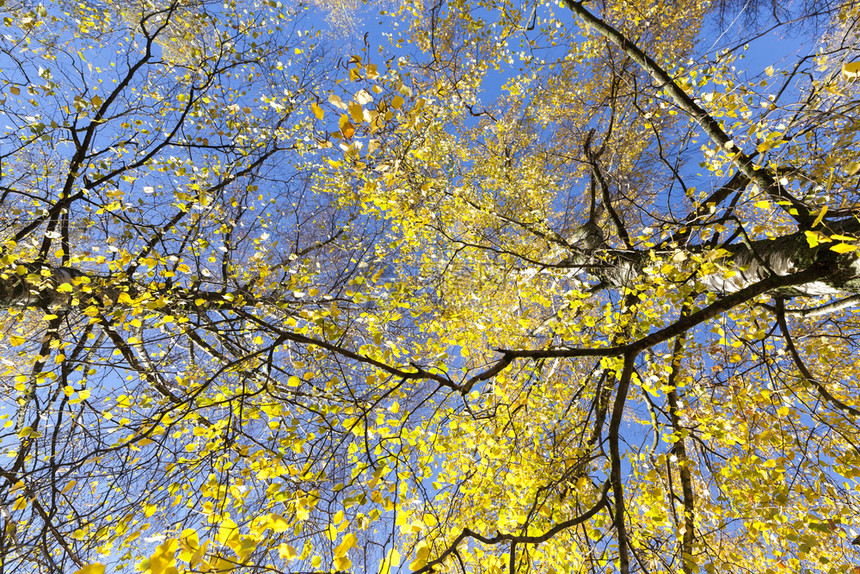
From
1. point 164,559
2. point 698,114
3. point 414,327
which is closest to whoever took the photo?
point 164,559

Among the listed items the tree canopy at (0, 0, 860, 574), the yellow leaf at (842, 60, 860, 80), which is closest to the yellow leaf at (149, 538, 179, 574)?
the tree canopy at (0, 0, 860, 574)

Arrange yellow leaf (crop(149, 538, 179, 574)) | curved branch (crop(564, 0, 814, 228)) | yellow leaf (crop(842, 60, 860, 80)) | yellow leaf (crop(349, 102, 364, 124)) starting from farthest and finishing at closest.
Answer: curved branch (crop(564, 0, 814, 228))
yellow leaf (crop(349, 102, 364, 124))
yellow leaf (crop(842, 60, 860, 80))
yellow leaf (crop(149, 538, 179, 574))

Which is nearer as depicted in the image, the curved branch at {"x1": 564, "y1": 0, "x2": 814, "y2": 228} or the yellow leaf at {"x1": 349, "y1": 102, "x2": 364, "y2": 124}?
the yellow leaf at {"x1": 349, "y1": 102, "x2": 364, "y2": 124}

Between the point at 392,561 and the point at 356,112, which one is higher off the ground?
the point at 356,112

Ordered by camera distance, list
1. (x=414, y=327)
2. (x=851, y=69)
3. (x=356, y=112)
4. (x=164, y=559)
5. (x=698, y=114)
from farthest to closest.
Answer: (x=414, y=327), (x=698, y=114), (x=356, y=112), (x=851, y=69), (x=164, y=559)

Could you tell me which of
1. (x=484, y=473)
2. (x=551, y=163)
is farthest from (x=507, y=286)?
(x=551, y=163)

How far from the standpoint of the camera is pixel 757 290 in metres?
2.44

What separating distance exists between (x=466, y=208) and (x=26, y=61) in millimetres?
6355

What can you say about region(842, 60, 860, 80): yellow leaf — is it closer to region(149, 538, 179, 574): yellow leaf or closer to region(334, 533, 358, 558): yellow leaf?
region(334, 533, 358, 558): yellow leaf

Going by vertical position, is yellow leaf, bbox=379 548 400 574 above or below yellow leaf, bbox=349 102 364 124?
below

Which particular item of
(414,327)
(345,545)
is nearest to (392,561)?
(345,545)

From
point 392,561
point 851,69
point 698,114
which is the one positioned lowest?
point 392,561

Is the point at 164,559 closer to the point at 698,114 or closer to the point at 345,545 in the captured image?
the point at 345,545

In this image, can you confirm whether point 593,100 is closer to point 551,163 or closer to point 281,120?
point 551,163
